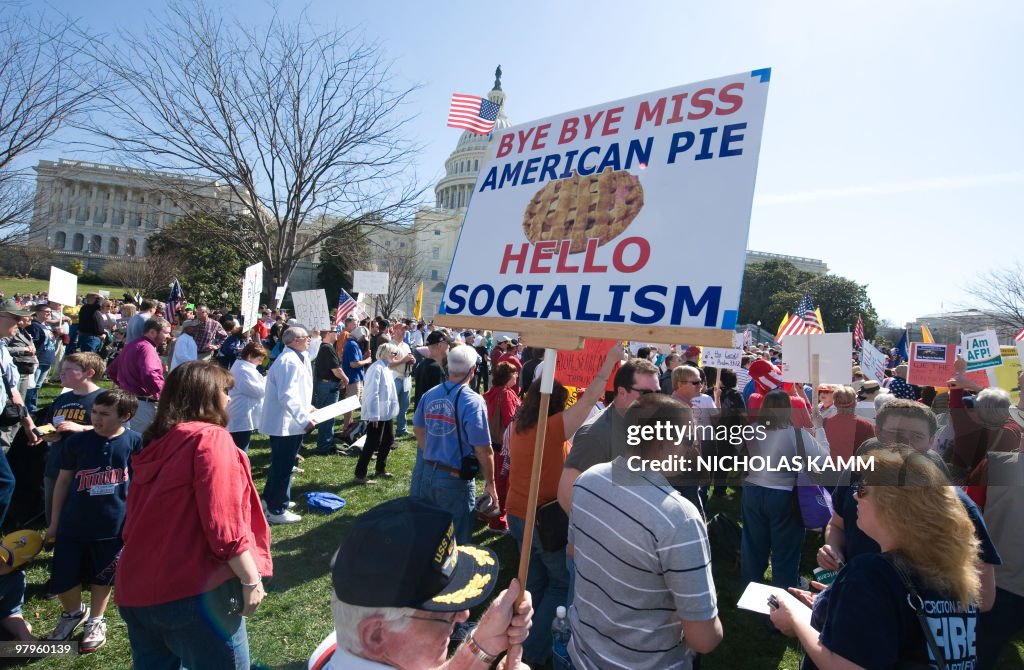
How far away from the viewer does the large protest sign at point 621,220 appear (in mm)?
1823

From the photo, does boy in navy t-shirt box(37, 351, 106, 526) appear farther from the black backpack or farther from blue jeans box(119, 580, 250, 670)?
the black backpack

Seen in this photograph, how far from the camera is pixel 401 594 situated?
54.0 inches

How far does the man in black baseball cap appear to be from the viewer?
137 centimetres

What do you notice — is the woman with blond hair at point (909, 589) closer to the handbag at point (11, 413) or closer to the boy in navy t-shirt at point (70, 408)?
the boy in navy t-shirt at point (70, 408)

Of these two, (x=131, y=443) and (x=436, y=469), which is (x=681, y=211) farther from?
(x=131, y=443)

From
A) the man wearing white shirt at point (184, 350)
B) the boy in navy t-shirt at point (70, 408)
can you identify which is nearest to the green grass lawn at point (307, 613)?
the boy in navy t-shirt at point (70, 408)

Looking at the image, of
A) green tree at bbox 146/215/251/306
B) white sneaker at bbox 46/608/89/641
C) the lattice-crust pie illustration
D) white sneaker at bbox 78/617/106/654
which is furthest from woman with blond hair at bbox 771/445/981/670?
green tree at bbox 146/215/251/306

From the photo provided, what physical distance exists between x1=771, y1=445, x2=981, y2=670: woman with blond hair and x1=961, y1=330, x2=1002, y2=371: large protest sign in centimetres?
882

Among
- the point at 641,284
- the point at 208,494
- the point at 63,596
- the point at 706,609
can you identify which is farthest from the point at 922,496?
the point at 63,596

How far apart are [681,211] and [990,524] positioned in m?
3.08

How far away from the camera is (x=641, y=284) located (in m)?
1.91

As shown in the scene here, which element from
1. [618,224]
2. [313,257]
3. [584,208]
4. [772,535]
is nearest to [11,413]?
[584,208]

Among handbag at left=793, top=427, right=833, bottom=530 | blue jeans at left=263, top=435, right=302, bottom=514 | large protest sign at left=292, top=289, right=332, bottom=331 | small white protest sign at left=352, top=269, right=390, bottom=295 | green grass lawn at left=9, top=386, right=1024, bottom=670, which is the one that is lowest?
green grass lawn at left=9, top=386, right=1024, bottom=670

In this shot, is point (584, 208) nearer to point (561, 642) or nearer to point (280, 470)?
point (561, 642)
